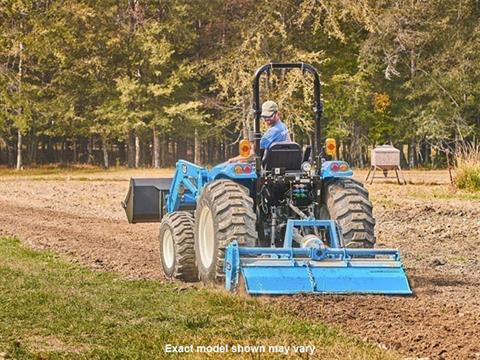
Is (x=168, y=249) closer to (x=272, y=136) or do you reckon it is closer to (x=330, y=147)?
(x=272, y=136)

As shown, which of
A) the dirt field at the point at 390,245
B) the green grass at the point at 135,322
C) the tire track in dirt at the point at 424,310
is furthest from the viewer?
the dirt field at the point at 390,245

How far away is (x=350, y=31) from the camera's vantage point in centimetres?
4638

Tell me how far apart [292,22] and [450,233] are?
97.9 ft

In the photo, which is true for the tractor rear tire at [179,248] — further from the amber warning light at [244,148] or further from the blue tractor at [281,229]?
the amber warning light at [244,148]

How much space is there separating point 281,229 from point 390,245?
15.5 ft

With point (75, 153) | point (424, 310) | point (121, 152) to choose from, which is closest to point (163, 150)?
point (121, 152)

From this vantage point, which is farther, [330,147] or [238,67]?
[238,67]

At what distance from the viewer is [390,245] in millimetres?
14477

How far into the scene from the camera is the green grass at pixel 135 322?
22.1 ft

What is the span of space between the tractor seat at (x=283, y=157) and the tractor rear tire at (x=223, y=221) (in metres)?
0.43

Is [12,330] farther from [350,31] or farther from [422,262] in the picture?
[350,31]

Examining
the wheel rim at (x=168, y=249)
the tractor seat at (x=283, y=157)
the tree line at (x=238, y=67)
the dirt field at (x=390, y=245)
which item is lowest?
the dirt field at (x=390, y=245)

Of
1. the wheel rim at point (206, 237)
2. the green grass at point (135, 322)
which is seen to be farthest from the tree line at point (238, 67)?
the green grass at point (135, 322)

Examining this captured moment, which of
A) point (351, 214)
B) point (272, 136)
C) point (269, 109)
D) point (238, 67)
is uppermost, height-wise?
point (238, 67)
